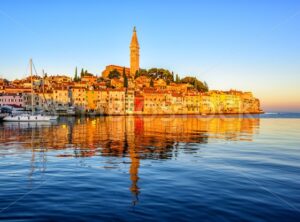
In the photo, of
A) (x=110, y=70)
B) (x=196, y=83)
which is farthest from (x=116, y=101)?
(x=196, y=83)

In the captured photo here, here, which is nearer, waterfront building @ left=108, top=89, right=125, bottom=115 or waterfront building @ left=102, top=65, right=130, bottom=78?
waterfront building @ left=108, top=89, right=125, bottom=115

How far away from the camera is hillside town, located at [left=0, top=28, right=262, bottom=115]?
109 m

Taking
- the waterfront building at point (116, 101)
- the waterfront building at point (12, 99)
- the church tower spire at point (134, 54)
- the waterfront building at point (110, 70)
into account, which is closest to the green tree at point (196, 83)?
the church tower spire at point (134, 54)

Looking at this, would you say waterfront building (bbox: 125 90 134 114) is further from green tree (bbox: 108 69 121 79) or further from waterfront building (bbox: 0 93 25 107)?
green tree (bbox: 108 69 121 79)

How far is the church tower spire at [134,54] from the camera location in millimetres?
179250

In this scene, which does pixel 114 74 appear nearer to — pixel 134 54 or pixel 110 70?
pixel 110 70

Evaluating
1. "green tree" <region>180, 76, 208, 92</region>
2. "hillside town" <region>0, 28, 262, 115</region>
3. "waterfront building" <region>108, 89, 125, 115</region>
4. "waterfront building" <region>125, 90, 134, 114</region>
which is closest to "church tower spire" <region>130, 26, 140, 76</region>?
"hillside town" <region>0, 28, 262, 115</region>

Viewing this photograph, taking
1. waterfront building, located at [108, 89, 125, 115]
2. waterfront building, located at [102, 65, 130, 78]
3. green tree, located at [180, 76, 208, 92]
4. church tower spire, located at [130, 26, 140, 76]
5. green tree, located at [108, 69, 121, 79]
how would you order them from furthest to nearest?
green tree, located at [180, 76, 208, 92]
waterfront building, located at [102, 65, 130, 78]
church tower spire, located at [130, 26, 140, 76]
green tree, located at [108, 69, 121, 79]
waterfront building, located at [108, 89, 125, 115]

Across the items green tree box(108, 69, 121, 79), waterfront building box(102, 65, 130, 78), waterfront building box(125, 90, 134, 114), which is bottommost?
waterfront building box(125, 90, 134, 114)

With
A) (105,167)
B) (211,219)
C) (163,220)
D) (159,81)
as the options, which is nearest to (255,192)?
(211,219)

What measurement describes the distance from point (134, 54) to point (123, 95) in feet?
197

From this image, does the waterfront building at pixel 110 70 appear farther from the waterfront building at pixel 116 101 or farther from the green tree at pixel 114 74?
the waterfront building at pixel 116 101

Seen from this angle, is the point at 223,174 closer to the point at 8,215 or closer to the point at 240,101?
the point at 8,215

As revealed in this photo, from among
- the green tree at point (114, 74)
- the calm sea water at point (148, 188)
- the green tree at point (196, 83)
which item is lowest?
the calm sea water at point (148, 188)
